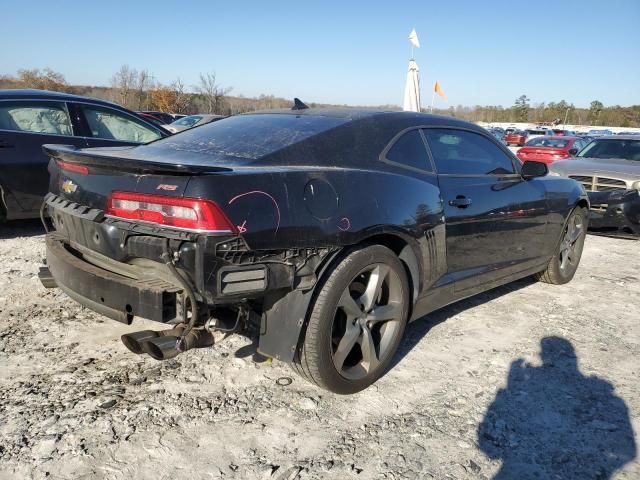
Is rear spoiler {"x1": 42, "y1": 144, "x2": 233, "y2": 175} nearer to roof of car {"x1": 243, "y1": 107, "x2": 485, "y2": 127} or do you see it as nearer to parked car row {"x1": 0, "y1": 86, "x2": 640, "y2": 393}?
parked car row {"x1": 0, "y1": 86, "x2": 640, "y2": 393}

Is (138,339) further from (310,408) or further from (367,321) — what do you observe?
(367,321)

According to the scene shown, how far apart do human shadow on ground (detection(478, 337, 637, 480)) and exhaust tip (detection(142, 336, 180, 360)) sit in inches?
59.0

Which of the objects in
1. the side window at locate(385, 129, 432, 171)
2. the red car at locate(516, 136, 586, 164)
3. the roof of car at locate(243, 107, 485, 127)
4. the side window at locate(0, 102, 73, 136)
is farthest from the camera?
the red car at locate(516, 136, 586, 164)

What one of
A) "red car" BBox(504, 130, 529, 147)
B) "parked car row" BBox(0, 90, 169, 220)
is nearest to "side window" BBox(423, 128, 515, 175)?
"parked car row" BBox(0, 90, 169, 220)

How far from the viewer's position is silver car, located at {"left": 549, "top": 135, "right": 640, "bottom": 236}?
691 centimetres

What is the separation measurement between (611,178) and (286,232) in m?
7.04

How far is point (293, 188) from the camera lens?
2348mm

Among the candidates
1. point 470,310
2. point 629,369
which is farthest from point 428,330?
point 629,369

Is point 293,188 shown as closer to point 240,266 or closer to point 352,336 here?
point 240,266

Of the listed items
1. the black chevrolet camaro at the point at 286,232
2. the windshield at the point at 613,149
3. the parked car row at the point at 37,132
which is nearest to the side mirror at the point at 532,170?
the black chevrolet camaro at the point at 286,232

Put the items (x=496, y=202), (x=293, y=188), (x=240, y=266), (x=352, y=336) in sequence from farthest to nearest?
1. (x=496, y=202)
2. (x=352, y=336)
3. (x=293, y=188)
4. (x=240, y=266)

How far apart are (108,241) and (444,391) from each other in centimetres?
196

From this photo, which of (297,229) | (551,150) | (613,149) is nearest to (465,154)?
(297,229)

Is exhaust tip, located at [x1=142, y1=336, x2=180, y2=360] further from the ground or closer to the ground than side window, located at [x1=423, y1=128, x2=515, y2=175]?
closer to the ground
